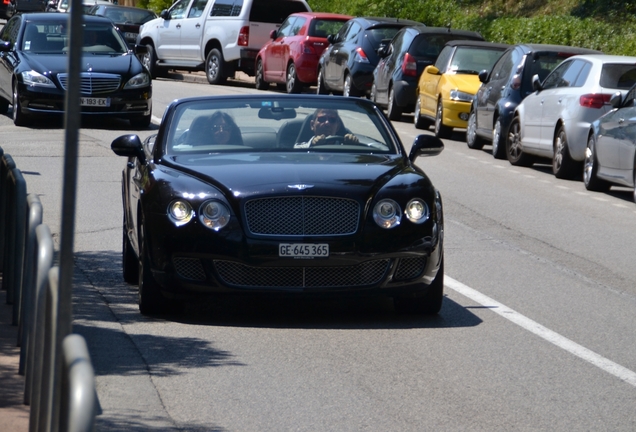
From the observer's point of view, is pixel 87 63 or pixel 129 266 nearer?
pixel 129 266

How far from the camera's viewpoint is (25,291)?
6.20 m

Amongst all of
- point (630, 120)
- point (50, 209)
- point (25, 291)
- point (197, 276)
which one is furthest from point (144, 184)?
point (630, 120)

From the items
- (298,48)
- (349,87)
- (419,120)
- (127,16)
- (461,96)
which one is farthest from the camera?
(127,16)

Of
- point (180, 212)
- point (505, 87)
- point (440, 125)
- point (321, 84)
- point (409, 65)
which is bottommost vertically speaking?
point (321, 84)

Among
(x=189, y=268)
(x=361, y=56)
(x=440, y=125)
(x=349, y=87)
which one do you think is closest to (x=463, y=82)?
(x=440, y=125)

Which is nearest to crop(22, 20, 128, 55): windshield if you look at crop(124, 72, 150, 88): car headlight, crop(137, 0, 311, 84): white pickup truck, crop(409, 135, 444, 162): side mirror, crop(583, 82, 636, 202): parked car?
crop(124, 72, 150, 88): car headlight

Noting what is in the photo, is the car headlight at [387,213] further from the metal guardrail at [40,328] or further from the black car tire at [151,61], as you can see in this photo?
the black car tire at [151,61]

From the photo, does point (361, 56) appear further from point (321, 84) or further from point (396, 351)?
point (396, 351)

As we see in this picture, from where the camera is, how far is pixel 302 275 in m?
7.77

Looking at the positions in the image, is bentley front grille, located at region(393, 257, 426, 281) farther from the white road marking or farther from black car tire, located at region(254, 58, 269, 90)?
black car tire, located at region(254, 58, 269, 90)

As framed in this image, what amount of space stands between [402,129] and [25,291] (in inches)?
675

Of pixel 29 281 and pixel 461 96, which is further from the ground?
pixel 29 281

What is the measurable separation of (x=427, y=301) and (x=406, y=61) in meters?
16.1

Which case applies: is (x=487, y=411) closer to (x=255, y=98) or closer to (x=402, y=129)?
(x=255, y=98)
